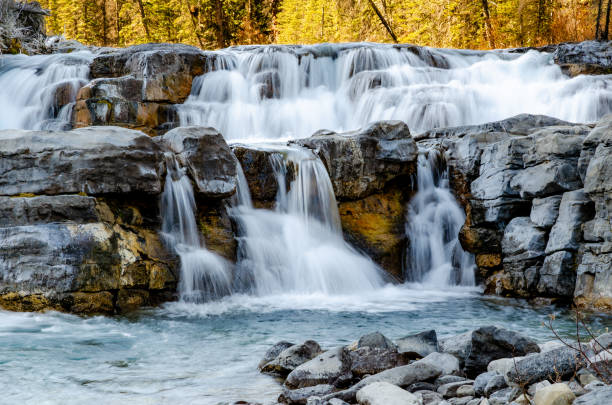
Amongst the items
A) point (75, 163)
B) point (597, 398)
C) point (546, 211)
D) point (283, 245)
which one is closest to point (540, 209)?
point (546, 211)

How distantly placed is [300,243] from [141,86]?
5.97m

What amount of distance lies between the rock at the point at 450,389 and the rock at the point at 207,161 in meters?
5.39

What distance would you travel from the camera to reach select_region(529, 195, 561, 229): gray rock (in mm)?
8695

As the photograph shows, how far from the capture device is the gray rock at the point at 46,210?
7219mm

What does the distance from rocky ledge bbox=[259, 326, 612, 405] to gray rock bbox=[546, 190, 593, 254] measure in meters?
3.74

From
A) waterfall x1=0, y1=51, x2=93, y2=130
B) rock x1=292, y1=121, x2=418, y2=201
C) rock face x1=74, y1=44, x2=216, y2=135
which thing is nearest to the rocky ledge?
rock x1=292, y1=121, x2=418, y2=201

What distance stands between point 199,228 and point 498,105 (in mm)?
8858

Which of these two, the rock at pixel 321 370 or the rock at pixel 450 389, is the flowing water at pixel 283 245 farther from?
the rock at pixel 450 389

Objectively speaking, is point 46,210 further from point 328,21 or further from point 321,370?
point 328,21

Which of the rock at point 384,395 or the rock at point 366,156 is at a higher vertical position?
the rock at point 366,156

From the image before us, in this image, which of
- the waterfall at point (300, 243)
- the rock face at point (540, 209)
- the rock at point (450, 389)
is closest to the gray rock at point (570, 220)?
the rock face at point (540, 209)

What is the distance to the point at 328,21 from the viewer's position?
32094 mm

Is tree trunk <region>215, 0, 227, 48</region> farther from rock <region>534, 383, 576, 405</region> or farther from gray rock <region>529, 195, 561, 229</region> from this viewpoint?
rock <region>534, 383, 576, 405</region>

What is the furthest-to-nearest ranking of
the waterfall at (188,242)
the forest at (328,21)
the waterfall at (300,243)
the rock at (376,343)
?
the forest at (328,21) → the waterfall at (300,243) → the waterfall at (188,242) → the rock at (376,343)
